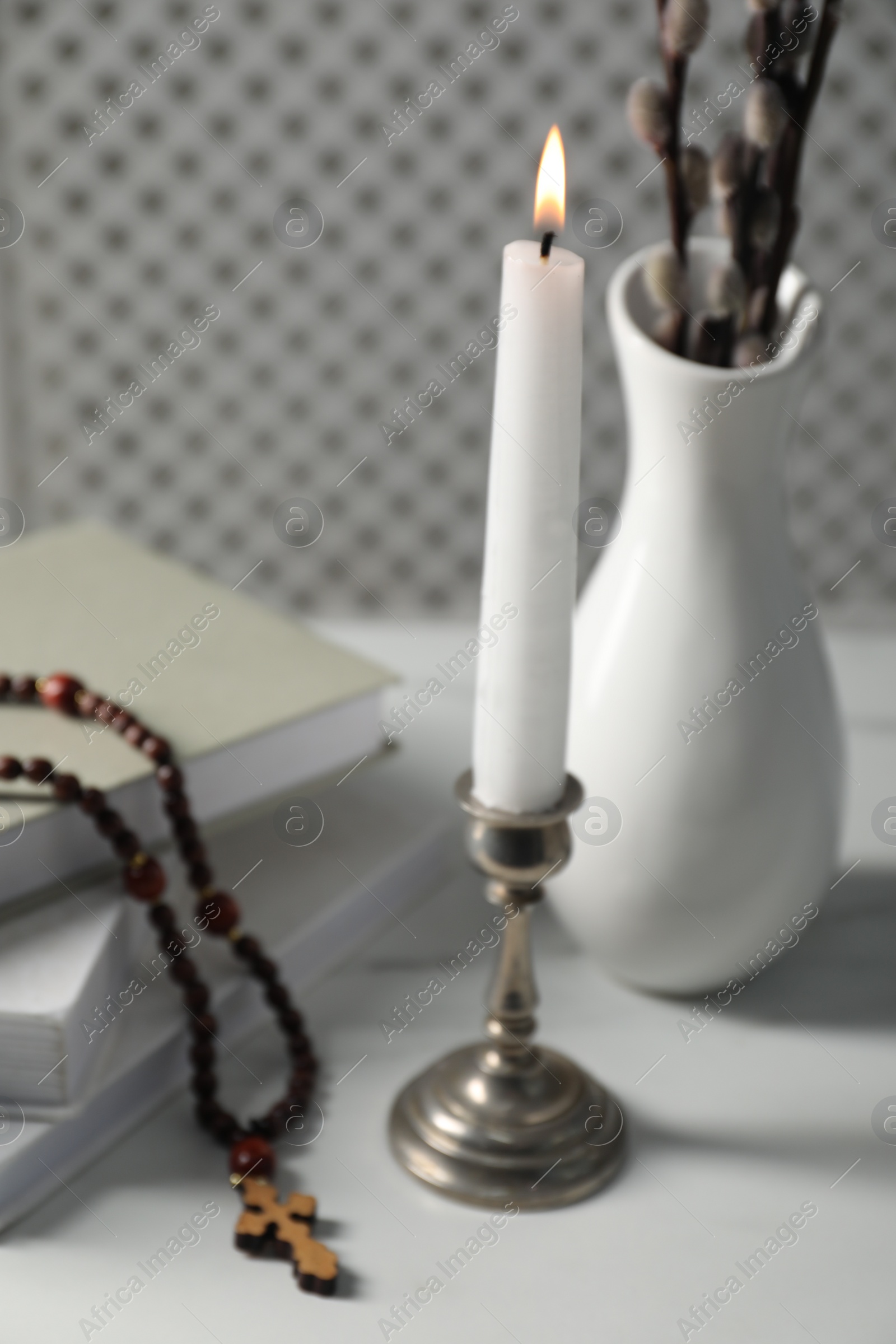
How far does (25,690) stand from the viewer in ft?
1.80

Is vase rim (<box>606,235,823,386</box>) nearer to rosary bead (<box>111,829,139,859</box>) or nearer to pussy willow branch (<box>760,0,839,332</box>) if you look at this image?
pussy willow branch (<box>760,0,839,332</box>)

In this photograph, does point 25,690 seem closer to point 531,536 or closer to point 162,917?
point 162,917

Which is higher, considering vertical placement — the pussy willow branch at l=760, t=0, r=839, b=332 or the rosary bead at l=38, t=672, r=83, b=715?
the pussy willow branch at l=760, t=0, r=839, b=332

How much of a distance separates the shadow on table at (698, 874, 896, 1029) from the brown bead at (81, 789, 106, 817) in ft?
0.84

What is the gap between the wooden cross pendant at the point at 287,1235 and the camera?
1.33 ft

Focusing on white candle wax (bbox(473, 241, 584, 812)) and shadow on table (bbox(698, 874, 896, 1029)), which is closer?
white candle wax (bbox(473, 241, 584, 812))

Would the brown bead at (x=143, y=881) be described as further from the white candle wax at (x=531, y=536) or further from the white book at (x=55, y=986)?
the white candle wax at (x=531, y=536)

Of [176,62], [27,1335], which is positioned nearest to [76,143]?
[176,62]

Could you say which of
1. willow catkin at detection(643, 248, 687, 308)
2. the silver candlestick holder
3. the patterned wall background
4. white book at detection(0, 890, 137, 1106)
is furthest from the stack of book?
the patterned wall background

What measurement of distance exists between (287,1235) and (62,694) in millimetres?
231

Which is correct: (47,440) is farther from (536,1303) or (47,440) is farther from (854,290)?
(536,1303)

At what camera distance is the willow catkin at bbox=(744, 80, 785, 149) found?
436 mm

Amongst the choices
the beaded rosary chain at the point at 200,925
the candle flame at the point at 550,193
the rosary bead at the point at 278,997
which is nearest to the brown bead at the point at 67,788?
the beaded rosary chain at the point at 200,925

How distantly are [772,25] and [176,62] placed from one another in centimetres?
84
